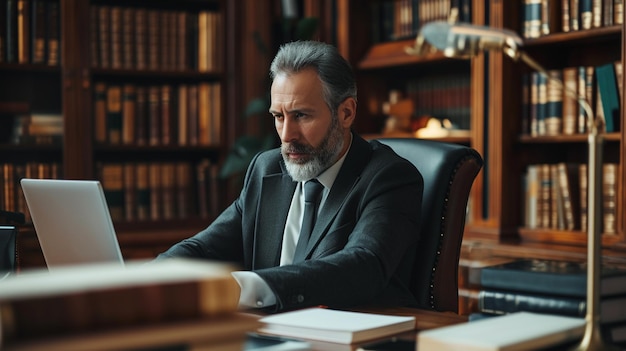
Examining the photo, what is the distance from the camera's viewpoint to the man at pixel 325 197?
1.89 meters

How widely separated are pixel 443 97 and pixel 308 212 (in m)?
1.94

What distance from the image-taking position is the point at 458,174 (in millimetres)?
2102

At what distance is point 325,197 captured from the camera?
213cm

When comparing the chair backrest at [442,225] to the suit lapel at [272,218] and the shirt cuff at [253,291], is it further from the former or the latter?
the shirt cuff at [253,291]

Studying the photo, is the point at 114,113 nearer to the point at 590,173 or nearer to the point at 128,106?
the point at 128,106

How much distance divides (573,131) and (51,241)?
224cm

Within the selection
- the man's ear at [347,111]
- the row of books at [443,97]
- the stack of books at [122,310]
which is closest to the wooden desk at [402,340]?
the stack of books at [122,310]

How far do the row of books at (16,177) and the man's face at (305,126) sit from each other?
1.94 meters

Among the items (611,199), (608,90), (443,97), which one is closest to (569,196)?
(611,199)

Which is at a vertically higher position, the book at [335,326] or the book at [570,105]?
the book at [570,105]

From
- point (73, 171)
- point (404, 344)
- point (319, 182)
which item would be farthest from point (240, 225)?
point (73, 171)

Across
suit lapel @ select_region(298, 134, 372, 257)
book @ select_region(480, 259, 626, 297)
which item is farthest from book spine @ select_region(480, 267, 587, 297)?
suit lapel @ select_region(298, 134, 372, 257)

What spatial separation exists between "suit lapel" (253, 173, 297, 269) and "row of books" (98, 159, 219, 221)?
6.15 ft

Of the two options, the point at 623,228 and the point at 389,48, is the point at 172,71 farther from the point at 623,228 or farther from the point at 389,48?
the point at 623,228
